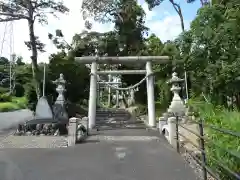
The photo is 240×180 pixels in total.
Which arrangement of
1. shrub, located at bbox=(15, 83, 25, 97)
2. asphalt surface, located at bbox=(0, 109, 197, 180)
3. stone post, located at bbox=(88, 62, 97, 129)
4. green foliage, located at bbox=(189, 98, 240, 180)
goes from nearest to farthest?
1. green foliage, located at bbox=(189, 98, 240, 180)
2. asphalt surface, located at bbox=(0, 109, 197, 180)
3. stone post, located at bbox=(88, 62, 97, 129)
4. shrub, located at bbox=(15, 83, 25, 97)

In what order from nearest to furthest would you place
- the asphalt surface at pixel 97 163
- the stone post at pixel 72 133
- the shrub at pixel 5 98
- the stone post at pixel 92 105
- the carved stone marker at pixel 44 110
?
the asphalt surface at pixel 97 163 → the stone post at pixel 72 133 → the stone post at pixel 92 105 → the carved stone marker at pixel 44 110 → the shrub at pixel 5 98

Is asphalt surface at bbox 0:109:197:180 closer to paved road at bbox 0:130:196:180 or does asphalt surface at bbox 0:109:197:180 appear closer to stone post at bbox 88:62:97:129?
paved road at bbox 0:130:196:180

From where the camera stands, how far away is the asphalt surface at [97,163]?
6.36 metres

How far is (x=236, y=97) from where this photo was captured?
43.3 feet

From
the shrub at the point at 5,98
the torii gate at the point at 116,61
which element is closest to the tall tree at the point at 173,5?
the torii gate at the point at 116,61

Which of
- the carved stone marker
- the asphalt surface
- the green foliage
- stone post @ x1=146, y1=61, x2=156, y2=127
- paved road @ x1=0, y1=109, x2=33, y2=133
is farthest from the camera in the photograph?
paved road @ x1=0, y1=109, x2=33, y2=133

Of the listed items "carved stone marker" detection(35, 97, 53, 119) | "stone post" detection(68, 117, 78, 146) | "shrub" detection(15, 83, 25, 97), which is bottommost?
"stone post" detection(68, 117, 78, 146)

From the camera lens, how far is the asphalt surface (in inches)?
251

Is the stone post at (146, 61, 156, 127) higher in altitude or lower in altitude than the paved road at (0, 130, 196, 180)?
higher

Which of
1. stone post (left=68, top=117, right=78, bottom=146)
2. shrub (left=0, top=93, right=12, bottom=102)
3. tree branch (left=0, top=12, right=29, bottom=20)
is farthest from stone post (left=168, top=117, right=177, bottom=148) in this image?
shrub (left=0, top=93, right=12, bottom=102)

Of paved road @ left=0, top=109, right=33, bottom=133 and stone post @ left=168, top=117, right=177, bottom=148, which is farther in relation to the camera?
paved road @ left=0, top=109, right=33, bottom=133

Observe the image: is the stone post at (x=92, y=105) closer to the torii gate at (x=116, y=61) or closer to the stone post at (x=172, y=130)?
the torii gate at (x=116, y=61)

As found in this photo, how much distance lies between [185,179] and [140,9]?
62.5ft

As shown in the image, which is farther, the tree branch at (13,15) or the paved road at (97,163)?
the tree branch at (13,15)
